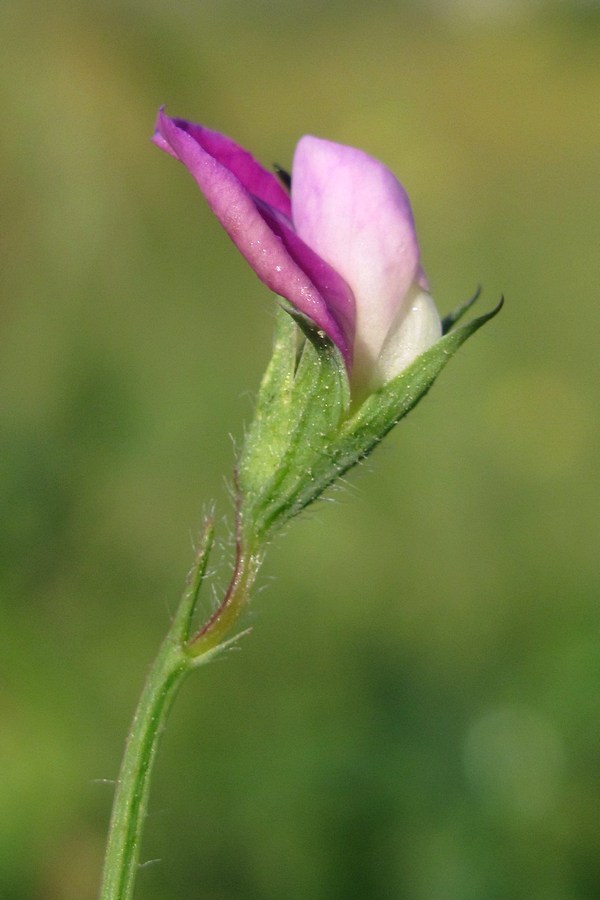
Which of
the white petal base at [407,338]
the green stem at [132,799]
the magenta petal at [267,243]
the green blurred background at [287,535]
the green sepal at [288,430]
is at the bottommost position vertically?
the green blurred background at [287,535]

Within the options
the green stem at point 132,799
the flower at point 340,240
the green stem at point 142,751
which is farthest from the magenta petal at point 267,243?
the green stem at point 132,799

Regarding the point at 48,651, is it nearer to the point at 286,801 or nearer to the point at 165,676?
the point at 286,801

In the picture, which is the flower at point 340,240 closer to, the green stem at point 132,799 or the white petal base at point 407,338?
the white petal base at point 407,338

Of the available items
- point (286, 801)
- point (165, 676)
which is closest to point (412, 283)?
point (165, 676)

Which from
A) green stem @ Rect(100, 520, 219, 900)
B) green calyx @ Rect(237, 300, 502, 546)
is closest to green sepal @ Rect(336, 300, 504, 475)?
green calyx @ Rect(237, 300, 502, 546)

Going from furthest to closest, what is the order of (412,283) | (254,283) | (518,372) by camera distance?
(254,283) → (518,372) → (412,283)

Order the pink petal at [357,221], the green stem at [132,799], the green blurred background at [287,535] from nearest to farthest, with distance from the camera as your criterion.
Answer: the green stem at [132,799] < the pink petal at [357,221] < the green blurred background at [287,535]

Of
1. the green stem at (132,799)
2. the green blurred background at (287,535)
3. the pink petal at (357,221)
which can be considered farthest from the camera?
the green blurred background at (287,535)
